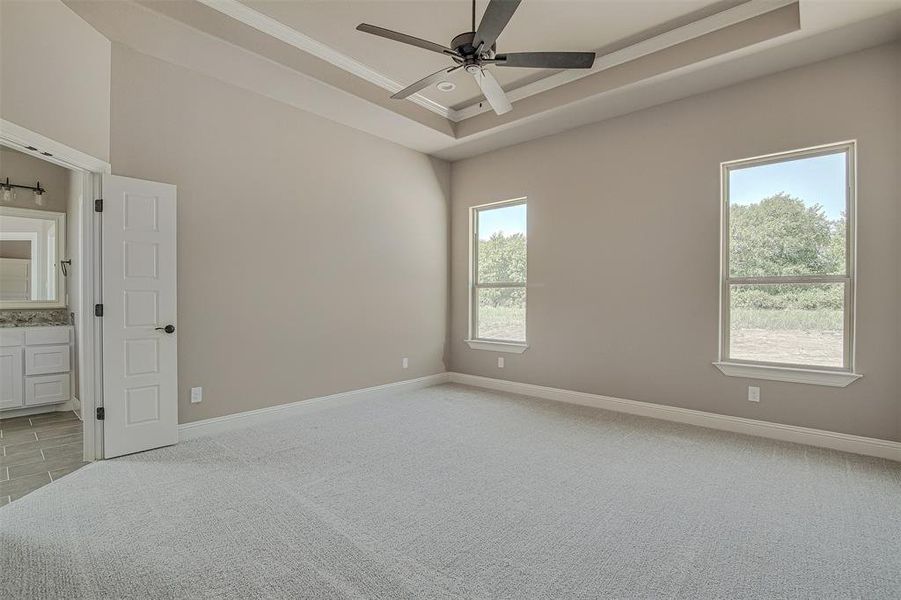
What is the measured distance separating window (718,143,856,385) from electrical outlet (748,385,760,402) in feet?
0.42

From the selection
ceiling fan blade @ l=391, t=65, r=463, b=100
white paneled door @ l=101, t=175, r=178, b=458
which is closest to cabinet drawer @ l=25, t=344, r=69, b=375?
white paneled door @ l=101, t=175, r=178, b=458

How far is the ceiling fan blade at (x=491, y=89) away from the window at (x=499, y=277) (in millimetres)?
2017

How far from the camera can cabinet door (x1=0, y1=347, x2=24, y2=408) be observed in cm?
416

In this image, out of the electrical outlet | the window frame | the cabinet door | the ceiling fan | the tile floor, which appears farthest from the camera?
the window frame

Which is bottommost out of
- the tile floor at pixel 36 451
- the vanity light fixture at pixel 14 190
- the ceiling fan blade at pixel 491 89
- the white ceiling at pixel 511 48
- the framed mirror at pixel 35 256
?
the tile floor at pixel 36 451

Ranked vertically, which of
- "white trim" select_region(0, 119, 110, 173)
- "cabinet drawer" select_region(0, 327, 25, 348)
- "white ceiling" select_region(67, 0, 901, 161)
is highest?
"white ceiling" select_region(67, 0, 901, 161)

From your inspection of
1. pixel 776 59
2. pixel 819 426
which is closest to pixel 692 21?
pixel 776 59

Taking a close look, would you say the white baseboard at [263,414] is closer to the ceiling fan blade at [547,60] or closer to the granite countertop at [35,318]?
the granite countertop at [35,318]

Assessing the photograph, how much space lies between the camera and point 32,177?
15.1 feet

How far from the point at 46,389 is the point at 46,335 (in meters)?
0.54

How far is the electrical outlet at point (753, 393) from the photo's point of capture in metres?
3.69

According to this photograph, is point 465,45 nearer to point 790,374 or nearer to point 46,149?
point 46,149

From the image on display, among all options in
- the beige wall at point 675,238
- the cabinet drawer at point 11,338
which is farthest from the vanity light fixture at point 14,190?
the beige wall at point 675,238

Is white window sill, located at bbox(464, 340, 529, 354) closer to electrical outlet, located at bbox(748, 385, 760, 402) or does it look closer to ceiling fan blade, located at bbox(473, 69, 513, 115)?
electrical outlet, located at bbox(748, 385, 760, 402)
